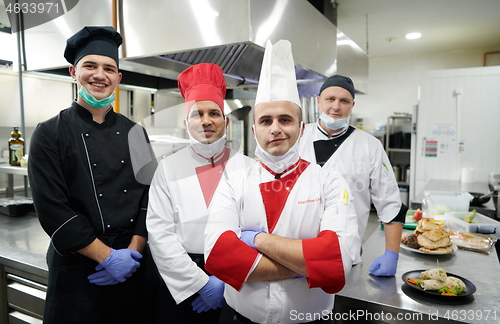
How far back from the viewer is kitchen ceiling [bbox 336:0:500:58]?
12.5 ft

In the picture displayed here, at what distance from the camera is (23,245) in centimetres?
200

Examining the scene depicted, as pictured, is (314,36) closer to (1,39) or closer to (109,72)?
(109,72)

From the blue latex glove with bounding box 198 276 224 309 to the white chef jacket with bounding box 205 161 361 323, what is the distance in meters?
0.14

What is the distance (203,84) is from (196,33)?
1.60 feet

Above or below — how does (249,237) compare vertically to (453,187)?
above

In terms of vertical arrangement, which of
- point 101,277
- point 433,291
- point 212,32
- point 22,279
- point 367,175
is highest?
point 212,32

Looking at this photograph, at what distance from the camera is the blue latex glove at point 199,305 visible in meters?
1.29

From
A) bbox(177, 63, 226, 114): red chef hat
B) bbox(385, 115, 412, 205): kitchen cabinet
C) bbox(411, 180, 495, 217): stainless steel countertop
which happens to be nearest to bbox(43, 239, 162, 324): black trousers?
bbox(177, 63, 226, 114): red chef hat

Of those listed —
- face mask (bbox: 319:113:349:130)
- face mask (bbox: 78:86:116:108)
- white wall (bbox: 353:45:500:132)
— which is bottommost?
face mask (bbox: 319:113:349:130)

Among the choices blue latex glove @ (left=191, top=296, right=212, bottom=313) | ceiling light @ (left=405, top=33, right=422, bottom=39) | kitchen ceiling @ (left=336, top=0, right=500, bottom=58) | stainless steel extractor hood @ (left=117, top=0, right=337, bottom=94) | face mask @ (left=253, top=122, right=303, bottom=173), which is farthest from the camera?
ceiling light @ (left=405, top=33, right=422, bottom=39)

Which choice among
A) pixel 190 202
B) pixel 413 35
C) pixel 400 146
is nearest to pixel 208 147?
pixel 190 202

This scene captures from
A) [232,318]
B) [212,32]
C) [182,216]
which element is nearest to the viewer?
[232,318]

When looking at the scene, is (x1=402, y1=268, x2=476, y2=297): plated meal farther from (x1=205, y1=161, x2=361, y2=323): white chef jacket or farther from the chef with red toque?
the chef with red toque

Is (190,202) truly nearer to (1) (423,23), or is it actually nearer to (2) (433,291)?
(2) (433,291)
